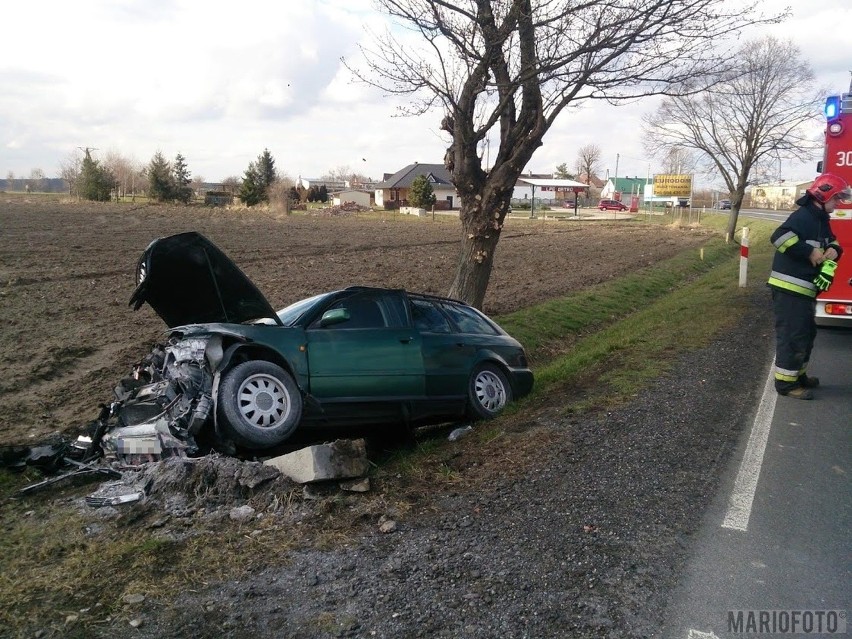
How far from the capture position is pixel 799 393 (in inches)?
293

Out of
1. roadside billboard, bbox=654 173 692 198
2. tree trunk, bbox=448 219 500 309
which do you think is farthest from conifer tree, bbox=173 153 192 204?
tree trunk, bbox=448 219 500 309

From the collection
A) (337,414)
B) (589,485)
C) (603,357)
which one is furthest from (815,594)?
(603,357)

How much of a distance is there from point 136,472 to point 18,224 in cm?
3348

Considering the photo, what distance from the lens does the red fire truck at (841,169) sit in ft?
35.1

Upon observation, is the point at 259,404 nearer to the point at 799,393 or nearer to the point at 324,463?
the point at 324,463

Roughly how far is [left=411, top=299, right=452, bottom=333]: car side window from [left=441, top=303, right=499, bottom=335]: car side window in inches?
8.3

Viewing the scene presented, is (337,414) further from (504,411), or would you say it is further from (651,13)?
(651,13)

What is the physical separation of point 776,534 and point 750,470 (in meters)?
1.09

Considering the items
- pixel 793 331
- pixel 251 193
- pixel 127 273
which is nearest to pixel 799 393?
pixel 793 331

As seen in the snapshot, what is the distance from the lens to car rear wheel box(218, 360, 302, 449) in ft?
19.6

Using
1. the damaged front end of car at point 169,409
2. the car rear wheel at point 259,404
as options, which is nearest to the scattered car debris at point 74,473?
the damaged front end of car at point 169,409

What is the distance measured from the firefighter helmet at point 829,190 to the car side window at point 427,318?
3.95m

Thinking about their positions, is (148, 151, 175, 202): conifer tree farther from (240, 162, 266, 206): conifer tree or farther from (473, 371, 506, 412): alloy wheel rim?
(473, 371, 506, 412): alloy wheel rim

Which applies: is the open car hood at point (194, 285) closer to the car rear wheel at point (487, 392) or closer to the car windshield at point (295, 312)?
the car windshield at point (295, 312)
